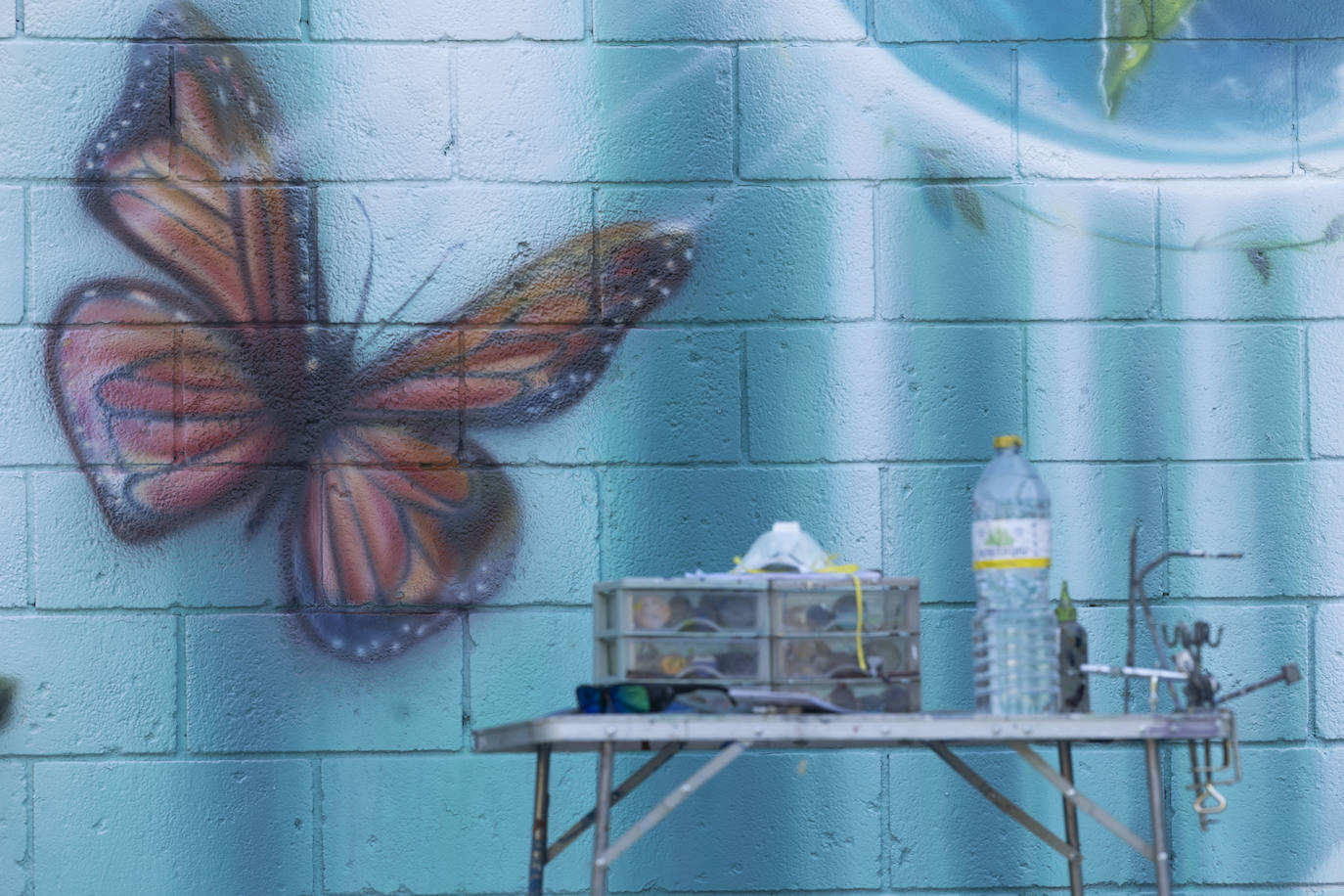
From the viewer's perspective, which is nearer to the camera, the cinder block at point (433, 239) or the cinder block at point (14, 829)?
the cinder block at point (14, 829)

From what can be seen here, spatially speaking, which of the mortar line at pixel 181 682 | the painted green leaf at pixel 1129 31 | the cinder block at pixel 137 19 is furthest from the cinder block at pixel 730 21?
the mortar line at pixel 181 682

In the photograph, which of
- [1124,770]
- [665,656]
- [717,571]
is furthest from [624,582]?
[1124,770]

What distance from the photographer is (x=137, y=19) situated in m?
3.15

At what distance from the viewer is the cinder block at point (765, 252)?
3162 millimetres

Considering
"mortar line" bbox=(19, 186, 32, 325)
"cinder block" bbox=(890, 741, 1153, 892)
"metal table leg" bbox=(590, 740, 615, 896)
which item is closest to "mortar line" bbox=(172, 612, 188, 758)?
"mortar line" bbox=(19, 186, 32, 325)

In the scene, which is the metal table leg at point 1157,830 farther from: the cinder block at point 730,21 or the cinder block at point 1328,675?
the cinder block at point 730,21

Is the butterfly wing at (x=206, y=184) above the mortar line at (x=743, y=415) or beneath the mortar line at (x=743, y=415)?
above

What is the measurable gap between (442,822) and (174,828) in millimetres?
496

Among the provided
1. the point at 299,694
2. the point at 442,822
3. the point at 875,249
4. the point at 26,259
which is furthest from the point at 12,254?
the point at 875,249

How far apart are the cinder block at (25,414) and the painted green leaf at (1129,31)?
2.13m

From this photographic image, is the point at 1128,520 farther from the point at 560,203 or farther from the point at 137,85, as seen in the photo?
the point at 137,85

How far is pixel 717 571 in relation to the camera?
3121 mm

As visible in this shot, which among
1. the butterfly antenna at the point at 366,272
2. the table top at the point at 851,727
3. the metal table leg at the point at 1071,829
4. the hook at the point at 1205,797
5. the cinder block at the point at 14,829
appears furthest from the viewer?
the butterfly antenna at the point at 366,272

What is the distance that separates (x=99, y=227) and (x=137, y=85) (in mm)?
287
